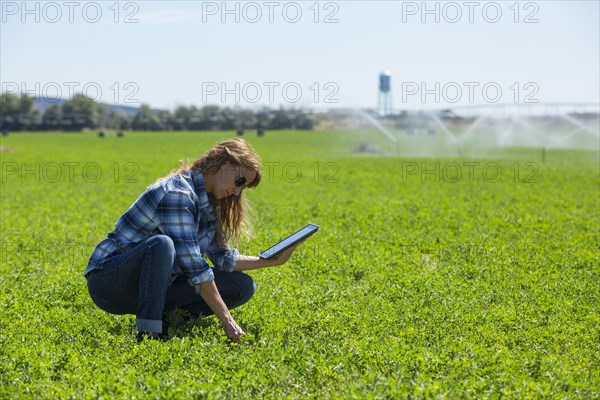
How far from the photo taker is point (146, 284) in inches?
238

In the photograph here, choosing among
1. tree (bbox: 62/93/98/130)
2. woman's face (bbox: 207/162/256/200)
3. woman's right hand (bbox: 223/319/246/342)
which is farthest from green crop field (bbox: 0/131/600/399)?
tree (bbox: 62/93/98/130)

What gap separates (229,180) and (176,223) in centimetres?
57

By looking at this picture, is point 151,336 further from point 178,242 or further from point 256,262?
point 256,262

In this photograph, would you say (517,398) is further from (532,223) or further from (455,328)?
(532,223)

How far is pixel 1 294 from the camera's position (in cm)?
832

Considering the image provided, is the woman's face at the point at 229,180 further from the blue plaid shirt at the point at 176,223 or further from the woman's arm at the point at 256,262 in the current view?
the woman's arm at the point at 256,262

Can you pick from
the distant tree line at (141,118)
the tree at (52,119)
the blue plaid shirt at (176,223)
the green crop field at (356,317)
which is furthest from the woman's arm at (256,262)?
the tree at (52,119)

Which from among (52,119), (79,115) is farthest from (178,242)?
(52,119)

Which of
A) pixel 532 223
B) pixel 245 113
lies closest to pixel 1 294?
pixel 532 223

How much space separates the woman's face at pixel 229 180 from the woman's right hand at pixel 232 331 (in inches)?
41.1

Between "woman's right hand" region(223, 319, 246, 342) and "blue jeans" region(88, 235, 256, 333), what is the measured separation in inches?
22.1

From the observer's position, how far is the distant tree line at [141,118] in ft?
276

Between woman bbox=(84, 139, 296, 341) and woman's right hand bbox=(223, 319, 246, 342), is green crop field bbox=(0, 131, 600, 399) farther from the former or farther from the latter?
woman bbox=(84, 139, 296, 341)

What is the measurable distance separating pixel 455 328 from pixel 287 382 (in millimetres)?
2133
